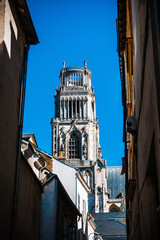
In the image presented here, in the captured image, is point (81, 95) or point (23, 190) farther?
point (81, 95)

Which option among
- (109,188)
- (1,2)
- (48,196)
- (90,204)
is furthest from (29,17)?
(109,188)

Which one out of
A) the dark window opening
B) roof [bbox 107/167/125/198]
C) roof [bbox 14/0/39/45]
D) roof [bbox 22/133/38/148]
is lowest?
roof [bbox 22/133/38/148]

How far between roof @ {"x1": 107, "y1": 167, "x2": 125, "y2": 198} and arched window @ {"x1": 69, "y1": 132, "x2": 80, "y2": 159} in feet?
66.0

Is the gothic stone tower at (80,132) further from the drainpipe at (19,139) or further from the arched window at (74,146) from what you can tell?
the drainpipe at (19,139)

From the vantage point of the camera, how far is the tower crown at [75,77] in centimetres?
8613

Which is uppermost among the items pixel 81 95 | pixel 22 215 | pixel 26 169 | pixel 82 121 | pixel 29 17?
pixel 81 95

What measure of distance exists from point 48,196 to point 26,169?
527 cm

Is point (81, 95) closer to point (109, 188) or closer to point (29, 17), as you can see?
point (109, 188)

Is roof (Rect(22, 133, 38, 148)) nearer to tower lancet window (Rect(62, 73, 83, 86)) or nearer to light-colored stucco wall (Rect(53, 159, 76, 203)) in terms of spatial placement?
light-colored stucco wall (Rect(53, 159, 76, 203))

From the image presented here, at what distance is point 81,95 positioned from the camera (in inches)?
3243

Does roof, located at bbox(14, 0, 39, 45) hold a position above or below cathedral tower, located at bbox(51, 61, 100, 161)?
below

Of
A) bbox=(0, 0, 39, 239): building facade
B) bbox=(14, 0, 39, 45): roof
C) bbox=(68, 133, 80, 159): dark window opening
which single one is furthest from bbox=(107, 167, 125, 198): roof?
bbox=(0, 0, 39, 239): building facade

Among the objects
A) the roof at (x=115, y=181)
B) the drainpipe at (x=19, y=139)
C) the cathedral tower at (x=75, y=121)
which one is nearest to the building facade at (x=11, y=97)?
the drainpipe at (x=19, y=139)

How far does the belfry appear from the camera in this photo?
7456 cm
